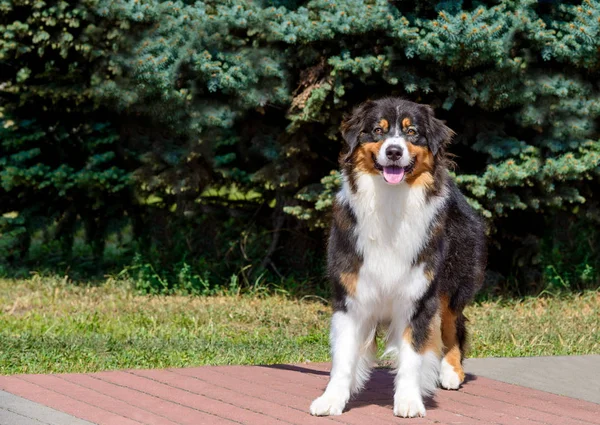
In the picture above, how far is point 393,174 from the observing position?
4.88m

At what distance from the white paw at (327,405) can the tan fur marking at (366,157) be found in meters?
1.28

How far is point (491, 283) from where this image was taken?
9.16 metres

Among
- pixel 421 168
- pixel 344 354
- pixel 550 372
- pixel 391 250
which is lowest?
pixel 550 372

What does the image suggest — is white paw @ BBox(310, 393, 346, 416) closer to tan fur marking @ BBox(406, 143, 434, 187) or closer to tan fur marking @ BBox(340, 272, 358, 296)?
tan fur marking @ BBox(340, 272, 358, 296)

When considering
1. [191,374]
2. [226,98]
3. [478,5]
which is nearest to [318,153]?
[226,98]

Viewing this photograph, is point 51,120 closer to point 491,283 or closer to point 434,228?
point 491,283

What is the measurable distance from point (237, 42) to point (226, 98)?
55cm

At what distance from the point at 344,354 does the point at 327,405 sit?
1.13 feet

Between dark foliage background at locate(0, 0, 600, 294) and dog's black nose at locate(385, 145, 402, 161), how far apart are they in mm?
3100

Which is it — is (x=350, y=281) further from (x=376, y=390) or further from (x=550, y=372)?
(x=550, y=372)

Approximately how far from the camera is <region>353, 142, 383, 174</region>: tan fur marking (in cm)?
493

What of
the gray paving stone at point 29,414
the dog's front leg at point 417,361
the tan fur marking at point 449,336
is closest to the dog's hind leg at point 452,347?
the tan fur marking at point 449,336

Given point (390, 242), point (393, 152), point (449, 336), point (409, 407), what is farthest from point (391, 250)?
point (449, 336)

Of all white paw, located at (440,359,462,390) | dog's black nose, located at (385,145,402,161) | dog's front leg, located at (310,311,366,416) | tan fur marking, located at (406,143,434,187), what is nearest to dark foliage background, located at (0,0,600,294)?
white paw, located at (440,359,462,390)
